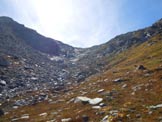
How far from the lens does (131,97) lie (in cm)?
4138

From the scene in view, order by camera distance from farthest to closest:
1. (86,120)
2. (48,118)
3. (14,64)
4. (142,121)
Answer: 1. (14,64)
2. (48,118)
3. (86,120)
4. (142,121)

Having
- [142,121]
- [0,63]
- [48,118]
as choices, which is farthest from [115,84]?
[0,63]

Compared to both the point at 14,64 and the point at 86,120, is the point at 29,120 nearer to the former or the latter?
the point at 86,120

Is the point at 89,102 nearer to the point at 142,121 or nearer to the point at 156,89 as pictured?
the point at 156,89

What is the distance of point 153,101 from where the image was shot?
118ft

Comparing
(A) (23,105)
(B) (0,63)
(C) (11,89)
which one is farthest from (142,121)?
(B) (0,63)

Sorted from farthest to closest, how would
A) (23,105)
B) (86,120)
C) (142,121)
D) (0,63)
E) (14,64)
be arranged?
1. (14,64)
2. (0,63)
3. (23,105)
4. (86,120)
5. (142,121)

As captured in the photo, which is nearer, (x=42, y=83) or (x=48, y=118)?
(x=48, y=118)

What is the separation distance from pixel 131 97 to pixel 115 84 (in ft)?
55.3

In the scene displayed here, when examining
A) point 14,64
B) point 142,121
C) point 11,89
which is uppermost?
point 14,64

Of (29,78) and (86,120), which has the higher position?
(29,78)

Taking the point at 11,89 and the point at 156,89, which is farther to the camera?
the point at 11,89

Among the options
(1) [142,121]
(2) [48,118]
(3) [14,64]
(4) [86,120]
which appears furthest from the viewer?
(3) [14,64]

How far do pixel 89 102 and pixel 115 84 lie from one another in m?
15.9
